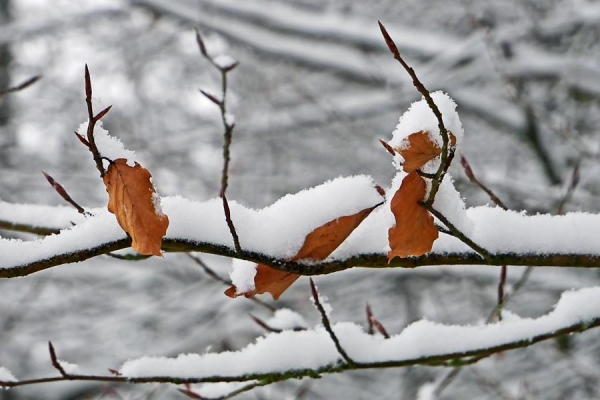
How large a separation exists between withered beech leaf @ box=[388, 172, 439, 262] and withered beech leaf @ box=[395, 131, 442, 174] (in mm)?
26

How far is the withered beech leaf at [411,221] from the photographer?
0.55m

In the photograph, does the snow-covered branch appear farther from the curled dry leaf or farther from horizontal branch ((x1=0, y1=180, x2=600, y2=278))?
the curled dry leaf

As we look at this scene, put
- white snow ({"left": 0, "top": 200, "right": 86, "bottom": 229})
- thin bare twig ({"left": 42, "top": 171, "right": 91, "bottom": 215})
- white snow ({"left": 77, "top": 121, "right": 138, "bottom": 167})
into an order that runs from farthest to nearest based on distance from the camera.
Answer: white snow ({"left": 0, "top": 200, "right": 86, "bottom": 229}) < thin bare twig ({"left": 42, "top": 171, "right": 91, "bottom": 215}) < white snow ({"left": 77, "top": 121, "right": 138, "bottom": 167})

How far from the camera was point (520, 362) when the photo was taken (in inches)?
139

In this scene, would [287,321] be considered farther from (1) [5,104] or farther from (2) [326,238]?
(1) [5,104]

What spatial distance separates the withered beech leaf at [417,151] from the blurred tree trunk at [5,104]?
14.5ft

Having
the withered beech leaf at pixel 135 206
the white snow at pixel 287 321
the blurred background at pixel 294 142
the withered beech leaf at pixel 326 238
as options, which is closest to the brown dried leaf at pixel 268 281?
the withered beech leaf at pixel 326 238

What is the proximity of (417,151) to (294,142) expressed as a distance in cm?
341

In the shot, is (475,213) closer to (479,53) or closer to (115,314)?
(479,53)

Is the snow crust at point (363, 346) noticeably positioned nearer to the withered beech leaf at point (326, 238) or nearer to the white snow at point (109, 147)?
the withered beech leaf at point (326, 238)

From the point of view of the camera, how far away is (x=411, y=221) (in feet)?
1.83

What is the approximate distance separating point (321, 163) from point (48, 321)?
2076 mm

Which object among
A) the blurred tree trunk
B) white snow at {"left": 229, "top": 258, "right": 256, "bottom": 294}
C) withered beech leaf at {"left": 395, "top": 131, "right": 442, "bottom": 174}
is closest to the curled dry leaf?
withered beech leaf at {"left": 395, "top": 131, "right": 442, "bottom": 174}

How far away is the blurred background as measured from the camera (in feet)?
10.5
